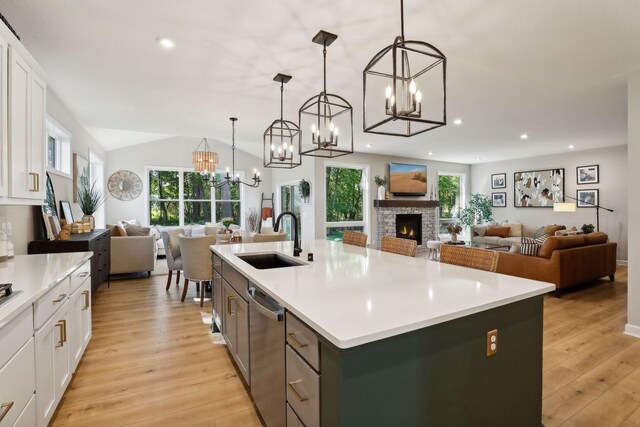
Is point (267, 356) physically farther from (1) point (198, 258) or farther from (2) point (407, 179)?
(2) point (407, 179)

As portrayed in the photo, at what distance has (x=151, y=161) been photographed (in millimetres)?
8508

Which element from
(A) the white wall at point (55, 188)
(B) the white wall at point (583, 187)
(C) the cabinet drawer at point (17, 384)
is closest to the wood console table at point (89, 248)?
(A) the white wall at point (55, 188)

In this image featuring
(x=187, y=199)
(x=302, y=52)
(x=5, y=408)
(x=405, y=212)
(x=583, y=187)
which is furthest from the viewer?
(x=187, y=199)

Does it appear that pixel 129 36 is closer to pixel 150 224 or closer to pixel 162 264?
pixel 162 264

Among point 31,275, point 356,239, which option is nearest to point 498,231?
point 356,239

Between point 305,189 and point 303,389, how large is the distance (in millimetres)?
6277

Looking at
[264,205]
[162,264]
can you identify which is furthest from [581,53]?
[264,205]

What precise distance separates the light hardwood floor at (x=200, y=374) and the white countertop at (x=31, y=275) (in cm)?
84

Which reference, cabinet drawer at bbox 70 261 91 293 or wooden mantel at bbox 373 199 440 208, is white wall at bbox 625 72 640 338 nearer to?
cabinet drawer at bbox 70 261 91 293

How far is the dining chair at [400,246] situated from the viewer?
8.68ft

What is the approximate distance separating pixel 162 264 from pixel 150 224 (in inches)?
76.9

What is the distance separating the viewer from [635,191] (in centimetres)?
306

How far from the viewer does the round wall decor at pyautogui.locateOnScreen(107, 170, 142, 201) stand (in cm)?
803

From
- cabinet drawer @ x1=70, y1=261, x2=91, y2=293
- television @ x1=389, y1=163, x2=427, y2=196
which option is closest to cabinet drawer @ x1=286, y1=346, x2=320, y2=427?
cabinet drawer @ x1=70, y1=261, x2=91, y2=293
